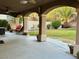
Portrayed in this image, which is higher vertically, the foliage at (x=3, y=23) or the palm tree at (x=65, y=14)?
the palm tree at (x=65, y=14)

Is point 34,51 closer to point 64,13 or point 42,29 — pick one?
point 42,29

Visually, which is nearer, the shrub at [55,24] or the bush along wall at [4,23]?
the shrub at [55,24]

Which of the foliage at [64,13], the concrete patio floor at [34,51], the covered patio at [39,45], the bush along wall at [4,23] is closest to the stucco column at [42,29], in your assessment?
the covered patio at [39,45]

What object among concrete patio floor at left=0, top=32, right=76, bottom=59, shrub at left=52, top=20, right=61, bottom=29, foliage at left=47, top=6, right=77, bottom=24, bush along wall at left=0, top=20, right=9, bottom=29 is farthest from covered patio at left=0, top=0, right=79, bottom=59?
foliage at left=47, top=6, right=77, bottom=24

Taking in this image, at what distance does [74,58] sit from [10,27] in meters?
15.1

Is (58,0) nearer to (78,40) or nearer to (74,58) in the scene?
(78,40)

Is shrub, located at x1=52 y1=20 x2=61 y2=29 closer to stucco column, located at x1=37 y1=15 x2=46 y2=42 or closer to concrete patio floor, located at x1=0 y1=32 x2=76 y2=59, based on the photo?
stucco column, located at x1=37 y1=15 x2=46 y2=42

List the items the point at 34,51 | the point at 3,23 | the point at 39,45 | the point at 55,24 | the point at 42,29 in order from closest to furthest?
the point at 34,51
the point at 39,45
the point at 42,29
the point at 55,24
the point at 3,23

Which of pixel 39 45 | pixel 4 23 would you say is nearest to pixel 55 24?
pixel 4 23

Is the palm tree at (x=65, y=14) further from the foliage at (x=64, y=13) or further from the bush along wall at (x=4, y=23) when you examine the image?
the bush along wall at (x=4, y=23)

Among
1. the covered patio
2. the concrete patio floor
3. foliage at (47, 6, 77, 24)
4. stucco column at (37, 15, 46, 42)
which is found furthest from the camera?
foliage at (47, 6, 77, 24)

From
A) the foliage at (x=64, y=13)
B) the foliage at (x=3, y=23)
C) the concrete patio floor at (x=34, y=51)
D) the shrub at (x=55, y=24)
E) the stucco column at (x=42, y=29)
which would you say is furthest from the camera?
the foliage at (x=64, y=13)

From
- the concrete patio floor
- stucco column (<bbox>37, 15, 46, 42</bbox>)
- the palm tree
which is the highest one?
the palm tree

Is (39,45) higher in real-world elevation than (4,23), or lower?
lower
